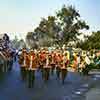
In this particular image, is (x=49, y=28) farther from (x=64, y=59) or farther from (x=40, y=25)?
(x=64, y=59)

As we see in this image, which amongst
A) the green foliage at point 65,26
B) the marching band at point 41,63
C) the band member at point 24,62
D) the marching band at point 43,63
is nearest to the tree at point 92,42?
the green foliage at point 65,26

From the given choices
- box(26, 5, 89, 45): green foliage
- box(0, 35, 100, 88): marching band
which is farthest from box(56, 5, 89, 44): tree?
box(0, 35, 100, 88): marching band

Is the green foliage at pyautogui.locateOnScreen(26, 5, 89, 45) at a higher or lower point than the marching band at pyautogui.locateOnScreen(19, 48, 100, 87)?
higher

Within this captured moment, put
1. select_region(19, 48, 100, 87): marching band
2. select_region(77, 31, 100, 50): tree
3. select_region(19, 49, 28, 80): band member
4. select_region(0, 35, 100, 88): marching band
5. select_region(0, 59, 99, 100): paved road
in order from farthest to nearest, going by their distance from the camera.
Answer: select_region(77, 31, 100, 50): tree → select_region(19, 49, 28, 80): band member → select_region(0, 35, 100, 88): marching band → select_region(19, 48, 100, 87): marching band → select_region(0, 59, 99, 100): paved road

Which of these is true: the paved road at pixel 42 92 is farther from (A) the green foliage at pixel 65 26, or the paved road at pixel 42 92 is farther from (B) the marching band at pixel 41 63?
(A) the green foliage at pixel 65 26

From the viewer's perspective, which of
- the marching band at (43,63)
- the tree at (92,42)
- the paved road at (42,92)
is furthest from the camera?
the tree at (92,42)

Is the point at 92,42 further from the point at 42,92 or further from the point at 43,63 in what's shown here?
the point at 42,92

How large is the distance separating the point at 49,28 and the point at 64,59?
62.2 m

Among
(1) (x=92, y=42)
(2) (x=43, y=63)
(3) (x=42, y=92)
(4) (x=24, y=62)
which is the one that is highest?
(1) (x=92, y=42)

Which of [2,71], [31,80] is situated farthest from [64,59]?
[2,71]

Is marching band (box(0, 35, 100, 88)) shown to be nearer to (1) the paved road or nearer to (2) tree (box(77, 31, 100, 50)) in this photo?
(1) the paved road

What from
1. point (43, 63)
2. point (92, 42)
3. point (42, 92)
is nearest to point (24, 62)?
point (42, 92)

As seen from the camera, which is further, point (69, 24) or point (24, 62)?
point (69, 24)

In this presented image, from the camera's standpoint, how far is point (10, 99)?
43.9 feet
